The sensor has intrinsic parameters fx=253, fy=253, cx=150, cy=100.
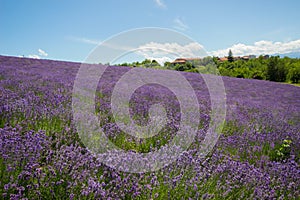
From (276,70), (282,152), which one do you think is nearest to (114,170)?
(282,152)

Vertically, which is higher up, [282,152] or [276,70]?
[276,70]

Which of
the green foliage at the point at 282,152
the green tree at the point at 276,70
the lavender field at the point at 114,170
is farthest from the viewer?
the green tree at the point at 276,70

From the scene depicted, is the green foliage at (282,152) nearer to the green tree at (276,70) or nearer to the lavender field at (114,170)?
the lavender field at (114,170)

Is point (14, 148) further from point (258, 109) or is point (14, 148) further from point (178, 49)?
point (258, 109)

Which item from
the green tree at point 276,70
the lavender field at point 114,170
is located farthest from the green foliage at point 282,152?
the green tree at point 276,70

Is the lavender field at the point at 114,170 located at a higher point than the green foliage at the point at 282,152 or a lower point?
higher

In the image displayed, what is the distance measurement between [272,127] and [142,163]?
3607mm

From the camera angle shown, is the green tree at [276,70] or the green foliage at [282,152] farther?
the green tree at [276,70]

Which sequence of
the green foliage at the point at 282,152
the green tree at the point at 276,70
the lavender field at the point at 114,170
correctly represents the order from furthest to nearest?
the green tree at the point at 276,70
the green foliage at the point at 282,152
the lavender field at the point at 114,170

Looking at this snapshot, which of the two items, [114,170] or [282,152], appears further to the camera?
[282,152]

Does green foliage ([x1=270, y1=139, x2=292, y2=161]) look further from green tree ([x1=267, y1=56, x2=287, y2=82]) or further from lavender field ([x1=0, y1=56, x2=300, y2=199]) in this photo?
green tree ([x1=267, y1=56, x2=287, y2=82])

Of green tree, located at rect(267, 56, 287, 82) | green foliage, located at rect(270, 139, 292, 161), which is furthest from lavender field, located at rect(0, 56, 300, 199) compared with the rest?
green tree, located at rect(267, 56, 287, 82)

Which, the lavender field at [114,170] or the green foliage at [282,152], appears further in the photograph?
the green foliage at [282,152]

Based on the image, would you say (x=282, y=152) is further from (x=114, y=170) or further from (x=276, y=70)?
(x=276, y=70)
